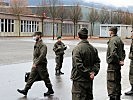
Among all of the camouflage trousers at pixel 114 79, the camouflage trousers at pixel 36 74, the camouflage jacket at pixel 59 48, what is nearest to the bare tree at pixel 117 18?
the camouflage jacket at pixel 59 48

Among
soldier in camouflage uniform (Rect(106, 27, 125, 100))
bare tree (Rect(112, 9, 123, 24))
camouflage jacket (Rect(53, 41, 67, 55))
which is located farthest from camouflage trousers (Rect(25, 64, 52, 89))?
bare tree (Rect(112, 9, 123, 24))

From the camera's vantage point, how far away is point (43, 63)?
1032 centimetres

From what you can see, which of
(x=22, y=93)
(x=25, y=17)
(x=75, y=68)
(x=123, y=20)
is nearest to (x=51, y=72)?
(x=22, y=93)

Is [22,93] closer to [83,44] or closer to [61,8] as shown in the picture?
[83,44]

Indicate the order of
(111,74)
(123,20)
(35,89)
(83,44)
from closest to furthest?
(83,44) < (111,74) < (35,89) < (123,20)

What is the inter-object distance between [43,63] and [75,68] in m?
3.78

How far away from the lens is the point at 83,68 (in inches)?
257

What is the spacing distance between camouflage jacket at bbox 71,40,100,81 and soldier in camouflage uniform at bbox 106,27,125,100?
245 centimetres

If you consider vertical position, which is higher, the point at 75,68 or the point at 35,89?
the point at 75,68

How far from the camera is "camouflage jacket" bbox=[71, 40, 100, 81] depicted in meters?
6.53

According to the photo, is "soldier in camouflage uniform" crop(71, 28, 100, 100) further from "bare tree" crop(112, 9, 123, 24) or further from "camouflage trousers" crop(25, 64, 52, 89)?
"bare tree" crop(112, 9, 123, 24)

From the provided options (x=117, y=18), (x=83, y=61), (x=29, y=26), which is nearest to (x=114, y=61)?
(x=83, y=61)

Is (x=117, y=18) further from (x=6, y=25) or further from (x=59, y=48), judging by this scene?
(x=59, y=48)

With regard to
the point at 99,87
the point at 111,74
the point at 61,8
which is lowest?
the point at 99,87
